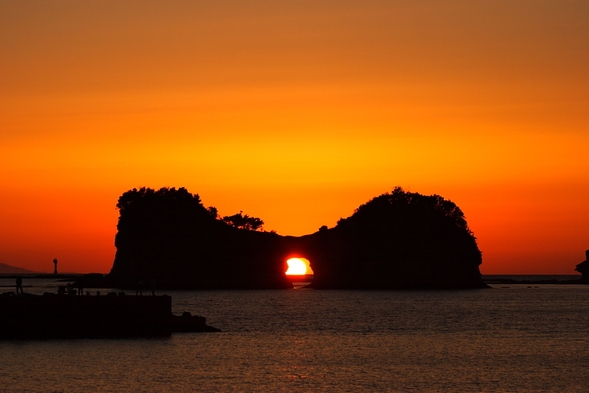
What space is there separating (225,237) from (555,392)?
138347 millimetres

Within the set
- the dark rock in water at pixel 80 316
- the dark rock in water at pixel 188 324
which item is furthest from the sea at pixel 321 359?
the dark rock in water at pixel 80 316

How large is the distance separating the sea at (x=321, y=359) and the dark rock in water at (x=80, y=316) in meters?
1.76

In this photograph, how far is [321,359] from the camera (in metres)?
60.9

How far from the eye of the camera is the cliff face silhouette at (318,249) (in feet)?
595

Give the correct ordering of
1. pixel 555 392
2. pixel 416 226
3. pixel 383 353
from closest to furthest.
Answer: pixel 555 392 → pixel 383 353 → pixel 416 226

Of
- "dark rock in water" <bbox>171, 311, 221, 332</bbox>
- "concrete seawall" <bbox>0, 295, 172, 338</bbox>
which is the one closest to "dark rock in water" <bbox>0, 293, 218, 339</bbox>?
"concrete seawall" <bbox>0, 295, 172, 338</bbox>

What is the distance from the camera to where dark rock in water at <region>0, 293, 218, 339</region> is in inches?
2566

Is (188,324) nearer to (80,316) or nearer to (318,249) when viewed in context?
(80,316)

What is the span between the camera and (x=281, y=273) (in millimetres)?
184625

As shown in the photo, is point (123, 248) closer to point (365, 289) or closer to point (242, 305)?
point (365, 289)

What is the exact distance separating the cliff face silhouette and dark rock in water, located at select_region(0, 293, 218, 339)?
113 m

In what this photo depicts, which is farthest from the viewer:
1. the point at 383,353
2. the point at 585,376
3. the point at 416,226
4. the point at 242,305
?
the point at 416,226

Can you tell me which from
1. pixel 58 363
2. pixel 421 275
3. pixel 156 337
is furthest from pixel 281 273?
pixel 58 363

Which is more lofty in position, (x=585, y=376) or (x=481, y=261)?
(x=481, y=261)
